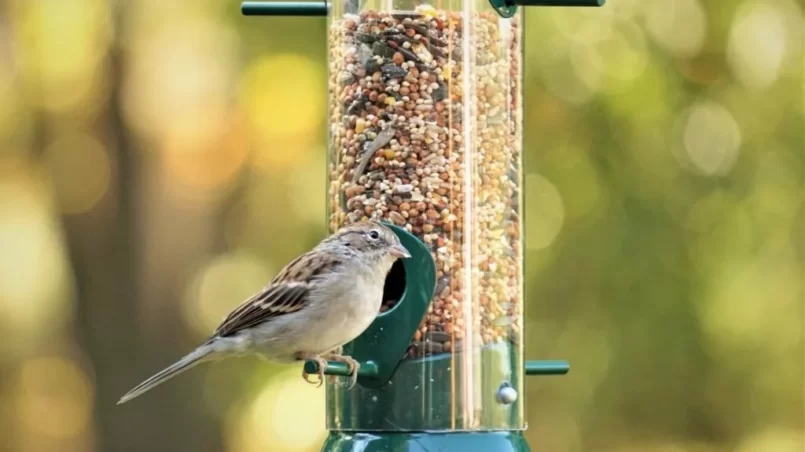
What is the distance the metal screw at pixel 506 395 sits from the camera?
6191mm

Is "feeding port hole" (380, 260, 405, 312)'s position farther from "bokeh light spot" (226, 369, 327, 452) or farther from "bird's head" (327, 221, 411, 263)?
"bokeh light spot" (226, 369, 327, 452)

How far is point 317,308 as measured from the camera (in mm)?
6301

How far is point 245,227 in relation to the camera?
13477 mm

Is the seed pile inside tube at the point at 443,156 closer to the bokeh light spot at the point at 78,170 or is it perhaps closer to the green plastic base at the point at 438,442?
the green plastic base at the point at 438,442

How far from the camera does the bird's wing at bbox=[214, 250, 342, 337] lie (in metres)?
6.37

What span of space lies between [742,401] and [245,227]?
4303 millimetres

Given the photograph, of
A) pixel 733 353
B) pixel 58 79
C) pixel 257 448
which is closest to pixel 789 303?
pixel 733 353

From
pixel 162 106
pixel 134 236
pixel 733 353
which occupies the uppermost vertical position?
pixel 162 106

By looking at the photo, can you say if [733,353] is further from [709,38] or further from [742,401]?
[709,38]

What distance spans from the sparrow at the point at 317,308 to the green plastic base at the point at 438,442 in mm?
→ 244

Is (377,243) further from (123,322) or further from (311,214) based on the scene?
(311,214)

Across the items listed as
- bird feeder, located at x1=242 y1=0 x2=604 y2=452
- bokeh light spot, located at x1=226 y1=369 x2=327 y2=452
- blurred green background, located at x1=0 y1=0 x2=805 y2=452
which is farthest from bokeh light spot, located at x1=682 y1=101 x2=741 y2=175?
bird feeder, located at x1=242 y1=0 x2=604 y2=452

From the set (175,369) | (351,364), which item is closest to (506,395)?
(351,364)

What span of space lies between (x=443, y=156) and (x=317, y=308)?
2.54 ft
